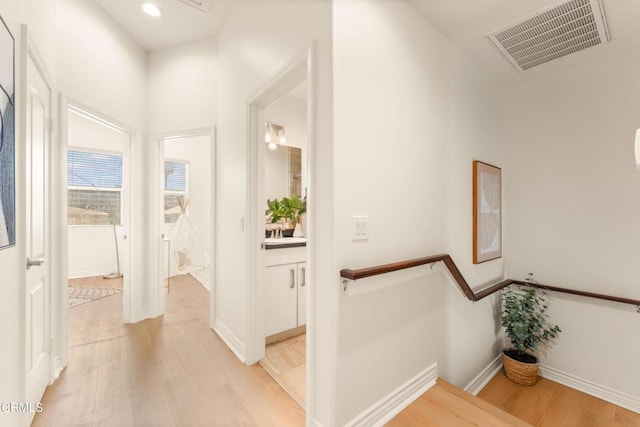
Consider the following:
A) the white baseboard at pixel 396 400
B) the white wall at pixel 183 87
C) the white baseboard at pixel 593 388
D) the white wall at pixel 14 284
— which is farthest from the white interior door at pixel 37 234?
the white baseboard at pixel 593 388

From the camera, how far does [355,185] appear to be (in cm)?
141

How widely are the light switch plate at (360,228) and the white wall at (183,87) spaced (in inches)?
82.2

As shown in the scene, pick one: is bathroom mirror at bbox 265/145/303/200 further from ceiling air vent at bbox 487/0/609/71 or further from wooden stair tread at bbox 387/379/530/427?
wooden stair tread at bbox 387/379/530/427

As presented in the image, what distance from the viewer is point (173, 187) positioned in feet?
16.6

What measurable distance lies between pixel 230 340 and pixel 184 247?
106 inches

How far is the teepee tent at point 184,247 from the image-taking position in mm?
4582

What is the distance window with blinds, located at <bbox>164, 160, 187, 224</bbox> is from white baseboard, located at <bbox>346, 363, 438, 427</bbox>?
15.2ft

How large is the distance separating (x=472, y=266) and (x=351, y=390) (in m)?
1.48

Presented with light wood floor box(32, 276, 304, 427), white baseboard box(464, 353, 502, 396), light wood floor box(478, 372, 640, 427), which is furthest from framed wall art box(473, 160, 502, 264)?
light wood floor box(32, 276, 304, 427)

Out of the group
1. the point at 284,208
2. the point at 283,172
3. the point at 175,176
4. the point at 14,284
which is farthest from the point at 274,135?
the point at 175,176

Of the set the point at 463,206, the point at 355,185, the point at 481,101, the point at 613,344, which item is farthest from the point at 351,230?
the point at 613,344

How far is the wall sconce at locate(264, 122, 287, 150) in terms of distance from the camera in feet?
10.8

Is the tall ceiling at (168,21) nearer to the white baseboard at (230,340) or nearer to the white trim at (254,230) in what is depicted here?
the white trim at (254,230)

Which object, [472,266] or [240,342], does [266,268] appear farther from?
[472,266]
